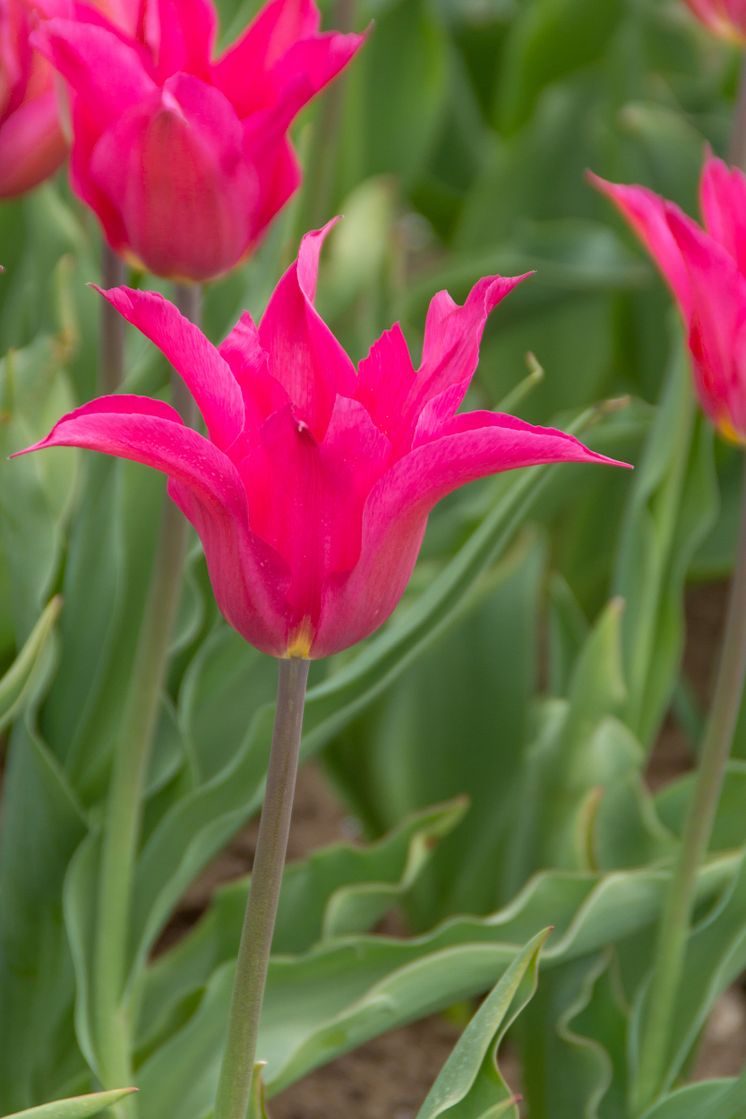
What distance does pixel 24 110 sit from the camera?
789mm

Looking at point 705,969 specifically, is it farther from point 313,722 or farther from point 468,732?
point 468,732

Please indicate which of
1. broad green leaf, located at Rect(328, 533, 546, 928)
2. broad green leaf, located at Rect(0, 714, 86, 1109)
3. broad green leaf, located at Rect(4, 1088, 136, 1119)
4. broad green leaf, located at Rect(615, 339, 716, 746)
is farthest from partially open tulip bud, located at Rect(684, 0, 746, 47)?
broad green leaf, located at Rect(4, 1088, 136, 1119)

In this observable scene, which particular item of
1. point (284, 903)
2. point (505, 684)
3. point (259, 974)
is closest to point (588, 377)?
point (505, 684)

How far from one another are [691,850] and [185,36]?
48 centimetres

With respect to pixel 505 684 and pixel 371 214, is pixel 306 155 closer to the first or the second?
pixel 371 214

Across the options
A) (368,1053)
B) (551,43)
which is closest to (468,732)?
(368,1053)

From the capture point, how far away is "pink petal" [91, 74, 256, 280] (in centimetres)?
65

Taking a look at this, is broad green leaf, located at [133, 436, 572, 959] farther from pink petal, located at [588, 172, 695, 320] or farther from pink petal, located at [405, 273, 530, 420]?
pink petal, located at [405, 273, 530, 420]

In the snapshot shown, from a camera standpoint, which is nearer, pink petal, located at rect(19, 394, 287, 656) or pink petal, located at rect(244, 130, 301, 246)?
pink petal, located at rect(19, 394, 287, 656)

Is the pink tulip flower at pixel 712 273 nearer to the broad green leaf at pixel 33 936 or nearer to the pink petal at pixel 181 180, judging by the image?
the pink petal at pixel 181 180

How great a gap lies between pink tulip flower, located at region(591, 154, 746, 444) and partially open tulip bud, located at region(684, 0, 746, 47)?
0.31 m

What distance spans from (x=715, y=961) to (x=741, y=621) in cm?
25

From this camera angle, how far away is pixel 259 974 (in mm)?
572

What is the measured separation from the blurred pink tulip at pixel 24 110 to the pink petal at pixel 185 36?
10 centimetres
